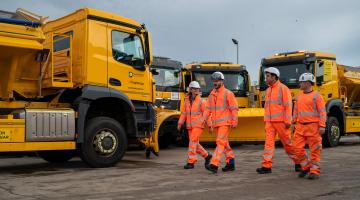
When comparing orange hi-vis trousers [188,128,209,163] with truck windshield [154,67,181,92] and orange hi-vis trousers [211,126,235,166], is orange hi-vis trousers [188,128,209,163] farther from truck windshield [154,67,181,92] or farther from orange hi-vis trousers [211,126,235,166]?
truck windshield [154,67,181,92]

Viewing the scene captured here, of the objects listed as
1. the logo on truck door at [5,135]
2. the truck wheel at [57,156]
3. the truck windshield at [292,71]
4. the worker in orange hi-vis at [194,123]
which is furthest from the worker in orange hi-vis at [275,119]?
the truck windshield at [292,71]

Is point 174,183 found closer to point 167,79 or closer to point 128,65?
point 128,65

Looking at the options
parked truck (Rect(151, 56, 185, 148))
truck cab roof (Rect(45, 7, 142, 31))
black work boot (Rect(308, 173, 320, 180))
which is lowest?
black work boot (Rect(308, 173, 320, 180))

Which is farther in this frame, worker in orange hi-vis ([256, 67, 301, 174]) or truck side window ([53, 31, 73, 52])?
truck side window ([53, 31, 73, 52])

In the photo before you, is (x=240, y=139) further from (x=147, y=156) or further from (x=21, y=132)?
(x=21, y=132)

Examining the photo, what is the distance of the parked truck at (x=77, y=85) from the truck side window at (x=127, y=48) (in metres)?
0.02

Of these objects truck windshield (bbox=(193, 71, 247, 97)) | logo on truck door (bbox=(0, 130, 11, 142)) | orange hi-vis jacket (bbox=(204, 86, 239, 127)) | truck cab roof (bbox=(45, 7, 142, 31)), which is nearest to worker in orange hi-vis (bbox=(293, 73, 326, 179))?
orange hi-vis jacket (bbox=(204, 86, 239, 127))

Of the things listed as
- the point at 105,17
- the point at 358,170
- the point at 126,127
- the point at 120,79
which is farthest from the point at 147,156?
the point at 358,170

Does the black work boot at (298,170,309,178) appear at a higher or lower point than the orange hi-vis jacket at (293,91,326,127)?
lower

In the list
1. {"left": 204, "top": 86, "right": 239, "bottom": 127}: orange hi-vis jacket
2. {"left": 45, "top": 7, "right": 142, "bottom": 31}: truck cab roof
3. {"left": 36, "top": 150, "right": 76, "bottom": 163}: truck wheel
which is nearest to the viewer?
{"left": 204, "top": 86, "right": 239, "bottom": 127}: orange hi-vis jacket

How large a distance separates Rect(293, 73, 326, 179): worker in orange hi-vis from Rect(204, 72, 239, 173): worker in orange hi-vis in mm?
1114

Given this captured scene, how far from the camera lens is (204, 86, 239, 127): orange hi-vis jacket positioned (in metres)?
8.04

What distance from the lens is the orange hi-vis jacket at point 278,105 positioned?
7.58 m

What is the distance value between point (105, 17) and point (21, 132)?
9.34 feet
